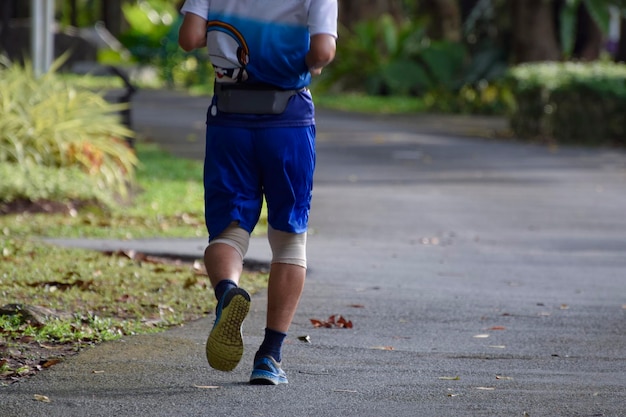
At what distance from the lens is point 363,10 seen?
36.5 m

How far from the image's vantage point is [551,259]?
982 cm

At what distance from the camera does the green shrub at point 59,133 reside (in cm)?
1230

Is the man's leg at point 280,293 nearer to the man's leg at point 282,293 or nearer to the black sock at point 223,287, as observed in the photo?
the man's leg at point 282,293

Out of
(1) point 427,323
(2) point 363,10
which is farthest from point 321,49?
(2) point 363,10

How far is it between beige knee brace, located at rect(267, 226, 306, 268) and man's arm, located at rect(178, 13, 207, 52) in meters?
0.78

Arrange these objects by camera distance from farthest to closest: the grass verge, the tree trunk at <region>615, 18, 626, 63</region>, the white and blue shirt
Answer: the tree trunk at <region>615, 18, 626, 63</region> < the grass verge < the white and blue shirt

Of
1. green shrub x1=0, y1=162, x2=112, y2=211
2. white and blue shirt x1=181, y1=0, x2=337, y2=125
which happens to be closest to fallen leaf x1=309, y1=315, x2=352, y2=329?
white and blue shirt x1=181, y1=0, x2=337, y2=125

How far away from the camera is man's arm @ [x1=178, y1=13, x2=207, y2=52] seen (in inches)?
202

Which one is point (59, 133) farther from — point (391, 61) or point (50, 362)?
point (391, 61)

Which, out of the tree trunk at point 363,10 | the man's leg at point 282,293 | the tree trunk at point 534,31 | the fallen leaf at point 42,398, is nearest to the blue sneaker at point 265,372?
the man's leg at point 282,293

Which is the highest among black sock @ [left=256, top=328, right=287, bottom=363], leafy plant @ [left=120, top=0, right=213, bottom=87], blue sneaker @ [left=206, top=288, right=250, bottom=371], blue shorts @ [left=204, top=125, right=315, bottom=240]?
blue shorts @ [left=204, top=125, right=315, bottom=240]

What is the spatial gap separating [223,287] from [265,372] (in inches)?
15.6

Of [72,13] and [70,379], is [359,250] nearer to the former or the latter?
[70,379]

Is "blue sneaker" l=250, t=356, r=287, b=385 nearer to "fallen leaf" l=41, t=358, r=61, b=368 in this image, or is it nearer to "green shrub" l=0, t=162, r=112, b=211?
"fallen leaf" l=41, t=358, r=61, b=368
